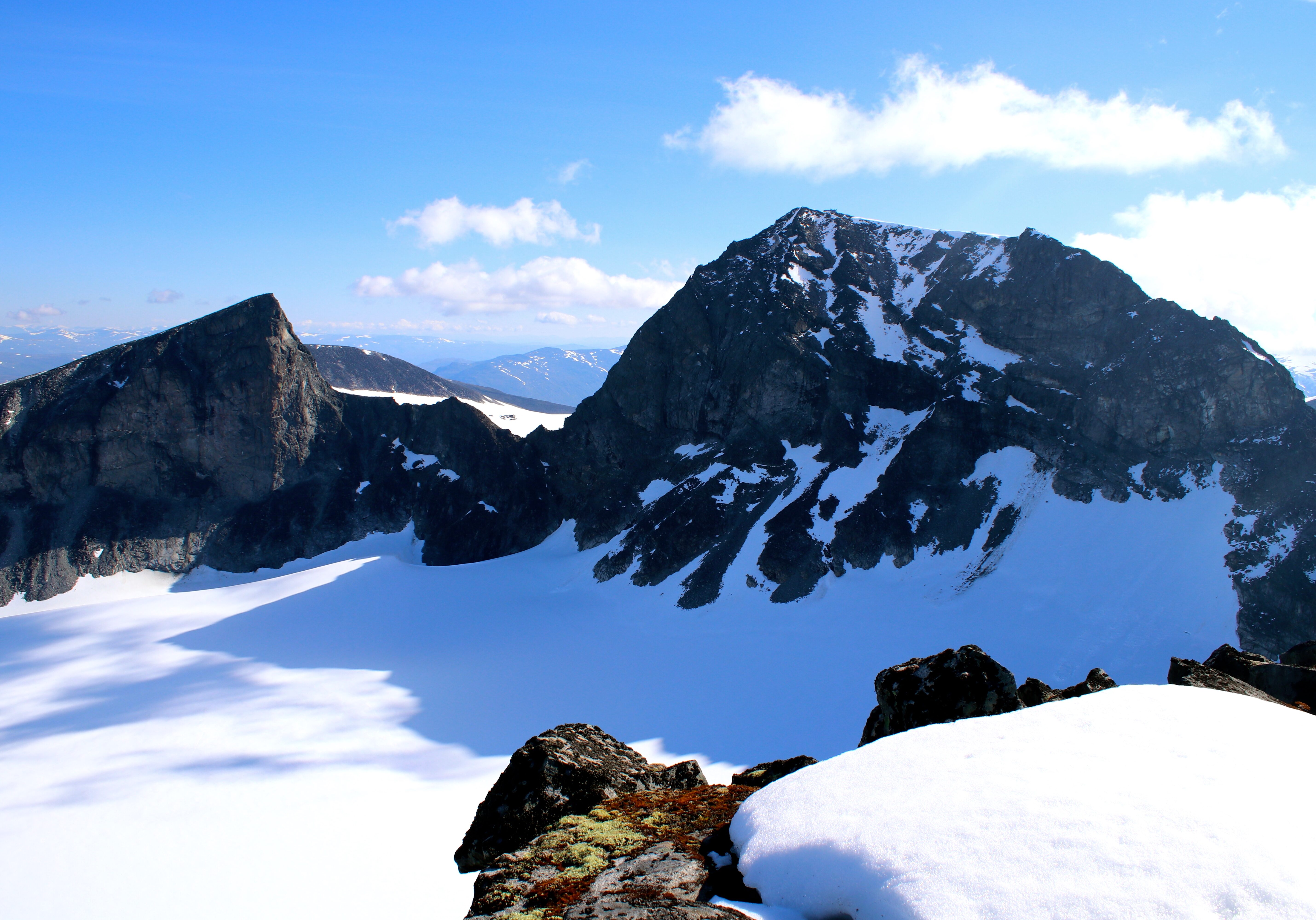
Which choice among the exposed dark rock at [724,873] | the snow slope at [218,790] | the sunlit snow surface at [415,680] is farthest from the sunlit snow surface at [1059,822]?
the sunlit snow surface at [415,680]

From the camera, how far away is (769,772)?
1309 centimetres

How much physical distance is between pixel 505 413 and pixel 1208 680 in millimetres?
146673

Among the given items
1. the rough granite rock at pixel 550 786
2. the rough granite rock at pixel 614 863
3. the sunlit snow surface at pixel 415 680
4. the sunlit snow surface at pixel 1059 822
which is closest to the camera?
the sunlit snow surface at pixel 1059 822

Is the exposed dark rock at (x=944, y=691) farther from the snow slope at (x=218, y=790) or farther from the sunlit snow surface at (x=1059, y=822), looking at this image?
the snow slope at (x=218, y=790)

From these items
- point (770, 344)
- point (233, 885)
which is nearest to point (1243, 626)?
point (770, 344)

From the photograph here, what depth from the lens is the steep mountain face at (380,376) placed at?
169500mm

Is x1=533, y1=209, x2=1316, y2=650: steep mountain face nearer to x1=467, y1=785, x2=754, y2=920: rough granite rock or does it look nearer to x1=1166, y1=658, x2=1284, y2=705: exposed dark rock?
x1=1166, y1=658, x2=1284, y2=705: exposed dark rock

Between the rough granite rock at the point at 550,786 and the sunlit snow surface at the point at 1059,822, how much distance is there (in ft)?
14.5

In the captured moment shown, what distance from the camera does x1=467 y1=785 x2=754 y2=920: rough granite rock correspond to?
24.5 feet

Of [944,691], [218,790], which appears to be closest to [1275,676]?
[944,691]

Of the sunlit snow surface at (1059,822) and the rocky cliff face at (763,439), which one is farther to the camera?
the rocky cliff face at (763,439)

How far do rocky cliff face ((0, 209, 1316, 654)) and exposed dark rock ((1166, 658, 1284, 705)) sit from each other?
3755 cm

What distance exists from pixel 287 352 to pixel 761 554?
7011 cm

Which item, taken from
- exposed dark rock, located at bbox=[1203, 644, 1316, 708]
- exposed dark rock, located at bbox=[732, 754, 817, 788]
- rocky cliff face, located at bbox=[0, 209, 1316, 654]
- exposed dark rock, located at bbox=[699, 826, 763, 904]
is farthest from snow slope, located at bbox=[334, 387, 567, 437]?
exposed dark rock, located at bbox=[699, 826, 763, 904]
